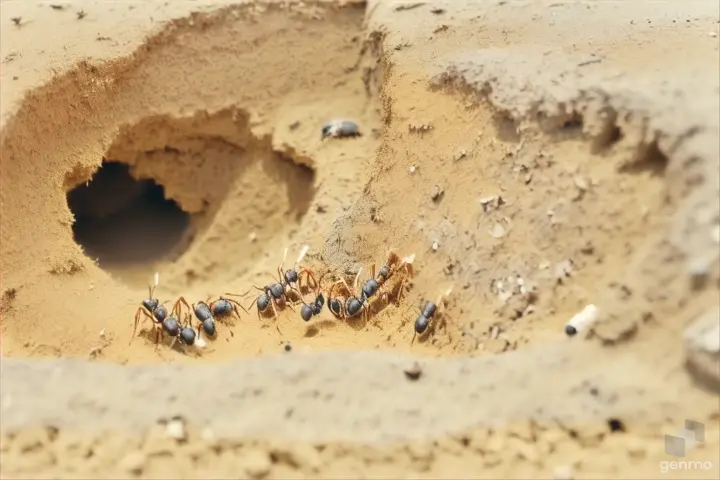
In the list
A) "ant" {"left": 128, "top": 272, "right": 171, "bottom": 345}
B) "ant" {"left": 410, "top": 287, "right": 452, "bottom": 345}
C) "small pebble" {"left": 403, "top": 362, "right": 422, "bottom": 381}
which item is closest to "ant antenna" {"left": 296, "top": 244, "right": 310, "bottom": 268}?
"ant" {"left": 128, "top": 272, "right": 171, "bottom": 345}

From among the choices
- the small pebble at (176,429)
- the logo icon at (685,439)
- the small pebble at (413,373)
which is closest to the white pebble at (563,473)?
the logo icon at (685,439)

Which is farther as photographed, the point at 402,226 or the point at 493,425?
the point at 402,226

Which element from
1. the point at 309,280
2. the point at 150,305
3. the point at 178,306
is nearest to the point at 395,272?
the point at 309,280

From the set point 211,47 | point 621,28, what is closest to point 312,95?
point 211,47

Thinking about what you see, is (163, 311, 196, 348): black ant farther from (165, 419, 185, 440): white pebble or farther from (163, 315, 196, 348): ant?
(165, 419, 185, 440): white pebble

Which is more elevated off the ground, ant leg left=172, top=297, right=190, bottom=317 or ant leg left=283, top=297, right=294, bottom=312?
ant leg left=172, top=297, right=190, bottom=317

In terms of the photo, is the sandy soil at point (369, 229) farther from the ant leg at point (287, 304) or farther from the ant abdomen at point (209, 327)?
the ant leg at point (287, 304)

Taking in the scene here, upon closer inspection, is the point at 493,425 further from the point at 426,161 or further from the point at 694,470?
the point at 426,161
